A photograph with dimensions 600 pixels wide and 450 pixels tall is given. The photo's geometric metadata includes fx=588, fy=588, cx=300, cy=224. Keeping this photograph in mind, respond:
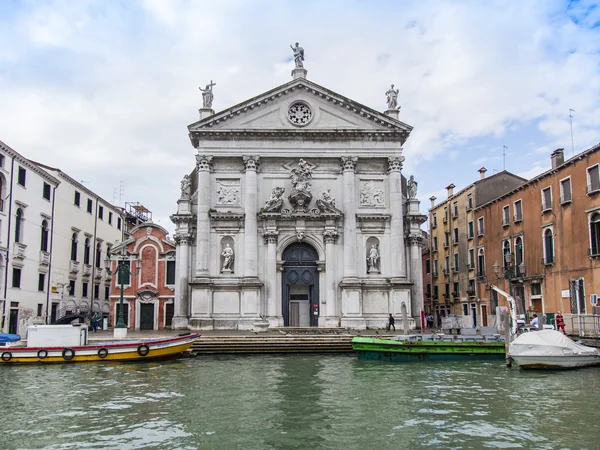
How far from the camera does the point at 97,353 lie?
22.4 m

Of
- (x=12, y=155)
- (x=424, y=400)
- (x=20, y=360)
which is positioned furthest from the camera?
(x=12, y=155)

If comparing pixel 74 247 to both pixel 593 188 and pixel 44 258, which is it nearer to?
pixel 44 258

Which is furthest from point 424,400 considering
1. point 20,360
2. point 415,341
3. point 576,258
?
point 576,258

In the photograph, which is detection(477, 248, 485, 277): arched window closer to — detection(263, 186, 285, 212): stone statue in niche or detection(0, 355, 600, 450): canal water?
detection(263, 186, 285, 212): stone statue in niche

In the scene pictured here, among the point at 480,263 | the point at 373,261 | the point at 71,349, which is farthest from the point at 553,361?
the point at 480,263

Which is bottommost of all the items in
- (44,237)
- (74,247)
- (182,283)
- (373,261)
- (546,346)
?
(546,346)

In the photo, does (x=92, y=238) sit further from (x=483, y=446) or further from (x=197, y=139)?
(x=483, y=446)

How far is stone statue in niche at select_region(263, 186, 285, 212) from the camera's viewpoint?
33406 millimetres

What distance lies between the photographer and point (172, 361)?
22750 mm

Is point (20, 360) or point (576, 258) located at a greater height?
A: point (576, 258)

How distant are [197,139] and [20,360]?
54.1ft

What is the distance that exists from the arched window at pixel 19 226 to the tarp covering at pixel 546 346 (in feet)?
88.0

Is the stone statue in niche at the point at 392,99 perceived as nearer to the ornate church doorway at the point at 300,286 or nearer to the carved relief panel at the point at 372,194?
the carved relief panel at the point at 372,194

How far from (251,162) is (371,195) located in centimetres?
727
